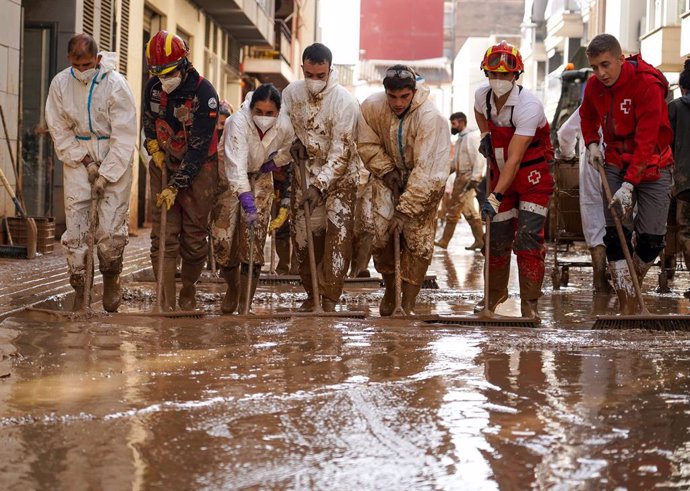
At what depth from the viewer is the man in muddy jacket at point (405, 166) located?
306 inches

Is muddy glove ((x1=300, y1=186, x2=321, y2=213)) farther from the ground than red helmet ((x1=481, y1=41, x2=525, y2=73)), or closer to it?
closer to it

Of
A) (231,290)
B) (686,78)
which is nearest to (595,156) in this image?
(686,78)

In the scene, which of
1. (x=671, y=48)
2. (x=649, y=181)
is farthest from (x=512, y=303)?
(x=671, y=48)

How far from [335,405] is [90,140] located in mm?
3784

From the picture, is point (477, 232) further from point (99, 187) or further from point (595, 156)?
point (99, 187)

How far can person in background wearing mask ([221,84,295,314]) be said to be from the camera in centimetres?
784

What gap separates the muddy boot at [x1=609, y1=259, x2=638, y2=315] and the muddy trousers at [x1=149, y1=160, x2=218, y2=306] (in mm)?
2591

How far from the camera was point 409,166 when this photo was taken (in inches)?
315

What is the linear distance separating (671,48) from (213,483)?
2550 cm

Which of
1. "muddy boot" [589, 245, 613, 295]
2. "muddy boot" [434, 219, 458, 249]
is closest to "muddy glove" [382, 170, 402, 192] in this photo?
"muddy boot" [589, 245, 613, 295]

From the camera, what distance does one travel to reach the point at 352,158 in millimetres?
8086

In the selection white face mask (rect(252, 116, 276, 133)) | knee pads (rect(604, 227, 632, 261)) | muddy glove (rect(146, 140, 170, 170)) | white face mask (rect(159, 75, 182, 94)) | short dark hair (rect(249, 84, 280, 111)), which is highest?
white face mask (rect(159, 75, 182, 94))

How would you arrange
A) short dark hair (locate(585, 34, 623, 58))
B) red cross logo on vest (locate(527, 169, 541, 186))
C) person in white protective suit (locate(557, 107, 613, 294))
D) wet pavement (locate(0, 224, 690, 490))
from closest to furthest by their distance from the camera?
1. wet pavement (locate(0, 224, 690, 490))
2. short dark hair (locate(585, 34, 623, 58))
3. red cross logo on vest (locate(527, 169, 541, 186))
4. person in white protective suit (locate(557, 107, 613, 294))

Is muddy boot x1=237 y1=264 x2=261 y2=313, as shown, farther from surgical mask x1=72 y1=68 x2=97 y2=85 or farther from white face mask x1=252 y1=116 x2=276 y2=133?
surgical mask x1=72 y1=68 x2=97 y2=85
